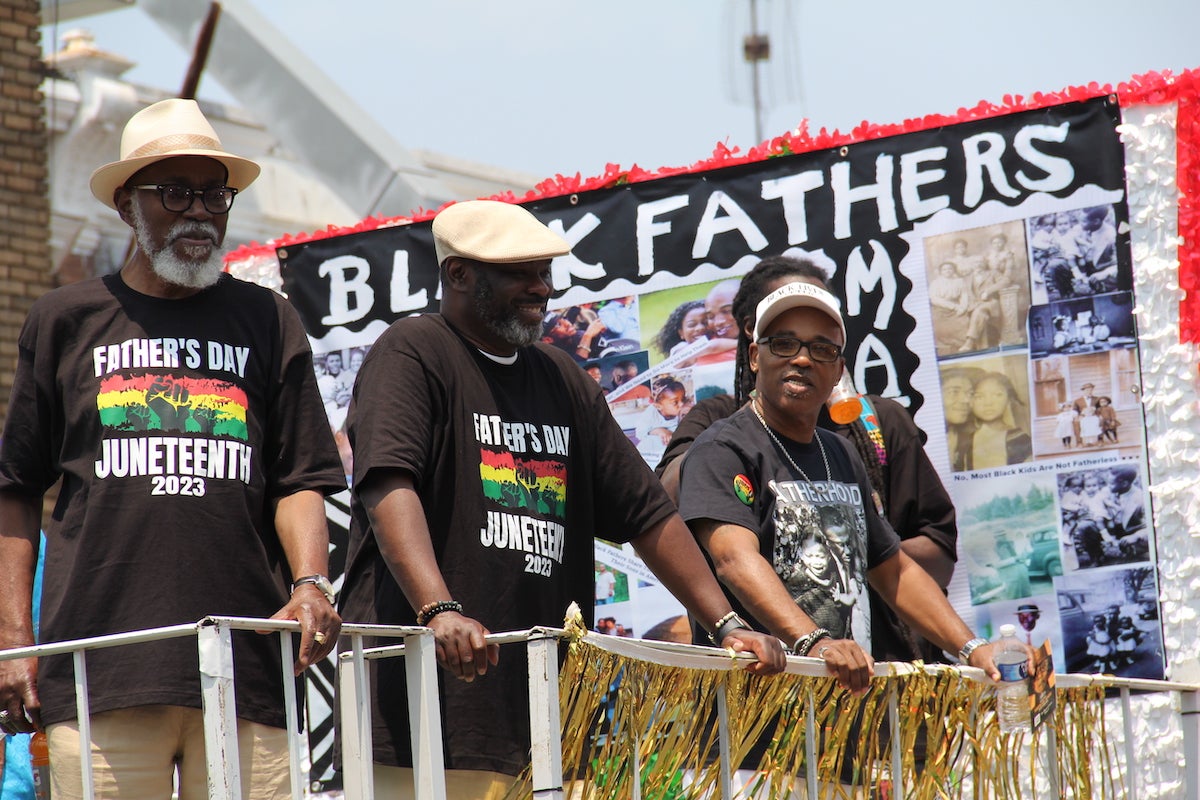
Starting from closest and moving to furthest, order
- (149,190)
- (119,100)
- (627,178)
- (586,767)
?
(586,767) < (149,190) < (627,178) < (119,100)

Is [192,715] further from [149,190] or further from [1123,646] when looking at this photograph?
[1123,646]

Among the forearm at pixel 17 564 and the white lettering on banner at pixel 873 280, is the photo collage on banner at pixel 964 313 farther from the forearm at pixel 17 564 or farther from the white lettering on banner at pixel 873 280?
the forearm at pixel 17 564

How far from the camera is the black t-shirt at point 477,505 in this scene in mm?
3260

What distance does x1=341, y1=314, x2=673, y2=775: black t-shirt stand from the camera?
3.26 m

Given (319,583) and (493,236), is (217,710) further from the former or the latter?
(493,236)

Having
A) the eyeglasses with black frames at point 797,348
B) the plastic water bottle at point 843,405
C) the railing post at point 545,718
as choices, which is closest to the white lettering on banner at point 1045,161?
the plastic water bottle at point 843,405

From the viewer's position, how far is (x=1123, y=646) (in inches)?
193

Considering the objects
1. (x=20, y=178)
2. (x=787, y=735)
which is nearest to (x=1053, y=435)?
(x=787, y=735)

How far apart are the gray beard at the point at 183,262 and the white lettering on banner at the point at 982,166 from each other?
9.28 feet

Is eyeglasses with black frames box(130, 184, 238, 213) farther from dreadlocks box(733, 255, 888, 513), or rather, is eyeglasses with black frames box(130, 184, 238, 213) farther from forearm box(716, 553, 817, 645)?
dreadlocks box(733, 255, 888, 513)

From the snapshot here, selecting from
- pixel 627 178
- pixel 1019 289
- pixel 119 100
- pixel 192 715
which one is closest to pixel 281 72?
pixel 119 100

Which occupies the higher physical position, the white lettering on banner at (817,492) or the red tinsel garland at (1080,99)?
the red tinsel garland at (1080,99)

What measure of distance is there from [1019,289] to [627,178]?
1537 mm

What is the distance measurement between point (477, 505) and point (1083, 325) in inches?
98.7
